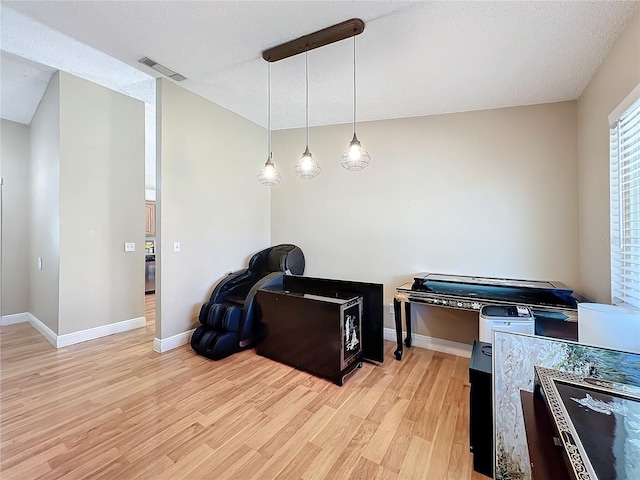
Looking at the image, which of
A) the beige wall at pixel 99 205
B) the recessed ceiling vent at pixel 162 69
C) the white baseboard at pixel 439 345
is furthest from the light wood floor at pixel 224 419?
the recessed ceiling vent at pixel 162 69

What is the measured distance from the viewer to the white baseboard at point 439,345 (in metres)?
3.24

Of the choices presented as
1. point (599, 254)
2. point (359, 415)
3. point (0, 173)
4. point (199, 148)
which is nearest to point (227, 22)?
point (199, 148)

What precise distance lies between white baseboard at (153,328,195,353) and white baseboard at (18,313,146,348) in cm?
96

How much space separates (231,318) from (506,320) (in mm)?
2610

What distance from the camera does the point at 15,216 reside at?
4168 millimetres

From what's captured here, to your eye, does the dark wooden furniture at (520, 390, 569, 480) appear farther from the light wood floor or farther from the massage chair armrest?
the massage chair armrest

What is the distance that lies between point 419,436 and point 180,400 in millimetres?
1857

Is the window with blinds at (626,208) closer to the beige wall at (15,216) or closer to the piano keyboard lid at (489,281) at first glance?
the piano keyboard lid at (489,281)

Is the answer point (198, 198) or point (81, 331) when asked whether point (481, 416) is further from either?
point (81, 331)

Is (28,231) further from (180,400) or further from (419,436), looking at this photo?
(419,436)

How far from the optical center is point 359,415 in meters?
2.15

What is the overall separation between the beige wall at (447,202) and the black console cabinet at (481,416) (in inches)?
70.3

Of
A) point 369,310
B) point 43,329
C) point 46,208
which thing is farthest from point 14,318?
point 369,310

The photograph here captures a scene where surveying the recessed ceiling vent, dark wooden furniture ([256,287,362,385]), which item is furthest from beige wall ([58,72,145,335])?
dark wooden furniture ([256,287,362,385])
